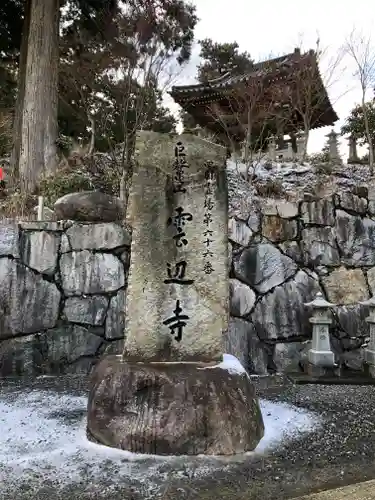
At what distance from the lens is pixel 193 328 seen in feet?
10.7

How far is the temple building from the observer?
37.8ft

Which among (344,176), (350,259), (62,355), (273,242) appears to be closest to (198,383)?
(62,355)

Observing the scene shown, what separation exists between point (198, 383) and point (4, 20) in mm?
11748

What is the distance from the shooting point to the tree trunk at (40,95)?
9117mm

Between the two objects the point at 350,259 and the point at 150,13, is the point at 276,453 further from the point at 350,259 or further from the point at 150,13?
the point at 150,13

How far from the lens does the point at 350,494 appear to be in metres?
1.89

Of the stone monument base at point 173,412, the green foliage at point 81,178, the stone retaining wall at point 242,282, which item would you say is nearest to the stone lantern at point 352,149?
the stone retaining wall at point 242,282

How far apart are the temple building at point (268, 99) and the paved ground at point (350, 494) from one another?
9417 mm

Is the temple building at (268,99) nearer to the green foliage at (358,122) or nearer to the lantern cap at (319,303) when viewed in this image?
the green foliage at (358,122)

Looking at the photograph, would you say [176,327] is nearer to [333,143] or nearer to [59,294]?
[59,294]

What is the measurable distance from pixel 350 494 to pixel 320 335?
427cm


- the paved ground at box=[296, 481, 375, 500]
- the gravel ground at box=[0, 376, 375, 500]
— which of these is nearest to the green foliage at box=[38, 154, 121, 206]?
the gravel ground at box=[0, 376, 375, 500]

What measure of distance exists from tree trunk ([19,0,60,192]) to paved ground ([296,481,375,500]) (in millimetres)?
8544

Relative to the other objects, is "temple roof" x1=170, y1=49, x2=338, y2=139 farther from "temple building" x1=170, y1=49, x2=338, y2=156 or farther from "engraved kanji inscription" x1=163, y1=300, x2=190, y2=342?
"engraved kanji inscription" x1=163, y1=300, x2=190, y2=342
